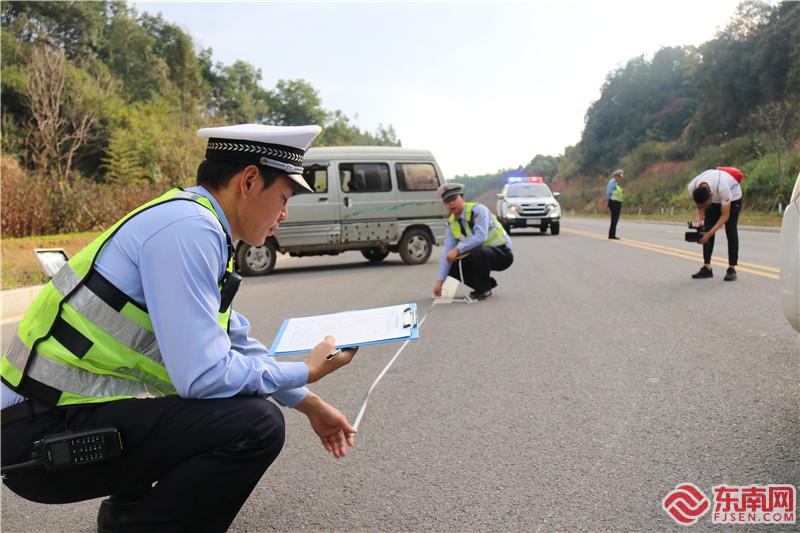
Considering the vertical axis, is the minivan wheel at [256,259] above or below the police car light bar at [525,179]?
below

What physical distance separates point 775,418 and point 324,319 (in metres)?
2.57

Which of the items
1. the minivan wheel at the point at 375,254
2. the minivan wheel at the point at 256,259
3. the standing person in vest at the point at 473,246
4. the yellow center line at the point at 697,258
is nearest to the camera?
the standing person in vest at the point at 473,246

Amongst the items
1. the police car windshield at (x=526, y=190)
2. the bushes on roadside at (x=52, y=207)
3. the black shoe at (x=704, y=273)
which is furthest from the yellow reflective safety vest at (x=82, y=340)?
the police car windshield at (x=526, y=190)

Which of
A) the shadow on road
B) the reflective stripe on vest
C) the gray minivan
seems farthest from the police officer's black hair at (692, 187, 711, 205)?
the reflective stripe on vest

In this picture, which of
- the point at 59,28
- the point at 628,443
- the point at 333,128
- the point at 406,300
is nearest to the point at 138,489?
the point at 628,443

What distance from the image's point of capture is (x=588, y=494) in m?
2.82

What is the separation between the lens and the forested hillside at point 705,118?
33281 mm

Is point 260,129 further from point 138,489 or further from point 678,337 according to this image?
point 678,337

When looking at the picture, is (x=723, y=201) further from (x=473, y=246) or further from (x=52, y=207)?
(x=52, y=207)

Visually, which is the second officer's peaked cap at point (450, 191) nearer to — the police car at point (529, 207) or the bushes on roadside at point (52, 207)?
the bushes on roadside at point (52, 207)

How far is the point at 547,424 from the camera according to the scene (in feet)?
12.2

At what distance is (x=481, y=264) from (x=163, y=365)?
21.6ft

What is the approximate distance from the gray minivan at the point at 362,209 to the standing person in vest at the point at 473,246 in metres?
5.23

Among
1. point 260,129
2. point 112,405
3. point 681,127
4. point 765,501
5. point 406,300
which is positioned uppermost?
point 681,127
